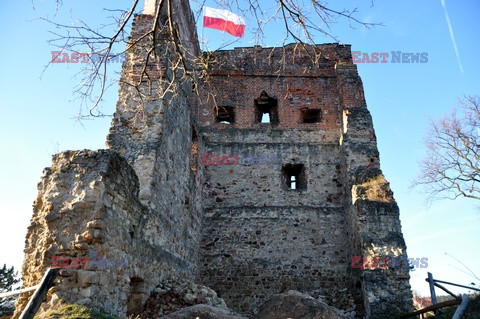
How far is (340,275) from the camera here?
9.57 m

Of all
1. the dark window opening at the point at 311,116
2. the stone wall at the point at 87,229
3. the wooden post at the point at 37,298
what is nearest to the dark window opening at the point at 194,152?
the dark window opening at the point at 311,116

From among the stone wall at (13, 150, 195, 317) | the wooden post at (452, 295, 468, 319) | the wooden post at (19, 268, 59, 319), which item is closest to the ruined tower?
the stone wall at (13, 150, 195, 317)

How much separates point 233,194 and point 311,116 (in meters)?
3.52

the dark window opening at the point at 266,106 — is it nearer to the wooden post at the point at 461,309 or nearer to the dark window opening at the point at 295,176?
the dark window opening at the point at 295,176

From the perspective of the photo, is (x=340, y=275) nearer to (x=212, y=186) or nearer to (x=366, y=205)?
(x=366, y=205)

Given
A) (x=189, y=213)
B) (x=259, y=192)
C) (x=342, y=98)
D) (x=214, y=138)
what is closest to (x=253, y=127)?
(x=214, y=138)

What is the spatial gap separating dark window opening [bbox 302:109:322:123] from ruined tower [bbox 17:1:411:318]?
3 centimetres

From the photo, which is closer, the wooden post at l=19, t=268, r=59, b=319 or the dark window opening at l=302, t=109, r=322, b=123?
the wooden post at l=19, t=268, r=59, b=319

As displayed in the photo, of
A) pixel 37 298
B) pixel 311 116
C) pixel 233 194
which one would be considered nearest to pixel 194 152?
pixel 233 194

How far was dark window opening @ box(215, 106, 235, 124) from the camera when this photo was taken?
1146cm

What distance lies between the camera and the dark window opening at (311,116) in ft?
37.8

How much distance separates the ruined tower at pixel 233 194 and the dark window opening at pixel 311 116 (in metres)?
0.03

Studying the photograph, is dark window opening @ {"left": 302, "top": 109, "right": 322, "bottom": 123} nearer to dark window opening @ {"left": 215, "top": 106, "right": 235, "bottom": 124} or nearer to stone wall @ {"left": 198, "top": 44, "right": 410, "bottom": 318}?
stone wall @ {"left": 198, "top": 44, "right": 410, "bottom": 318}

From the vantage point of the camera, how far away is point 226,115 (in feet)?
38.2
